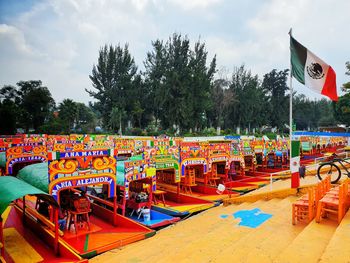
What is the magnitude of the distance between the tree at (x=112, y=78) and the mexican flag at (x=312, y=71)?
44.8 m

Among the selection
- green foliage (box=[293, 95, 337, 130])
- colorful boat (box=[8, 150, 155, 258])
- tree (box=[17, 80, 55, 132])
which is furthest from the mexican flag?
green foliage (box=[293, 95, 337, 130])

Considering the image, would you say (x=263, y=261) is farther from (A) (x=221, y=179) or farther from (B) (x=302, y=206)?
(A) (x=221, y=179)

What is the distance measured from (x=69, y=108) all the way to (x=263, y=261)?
4923 centimetres

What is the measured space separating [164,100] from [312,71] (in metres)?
35.9

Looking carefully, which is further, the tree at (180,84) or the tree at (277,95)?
the tree at (277,95)

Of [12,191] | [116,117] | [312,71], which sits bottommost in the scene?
[12,191]

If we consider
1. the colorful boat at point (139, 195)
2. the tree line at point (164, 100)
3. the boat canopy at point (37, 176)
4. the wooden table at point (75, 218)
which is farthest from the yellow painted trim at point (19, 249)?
the tree line at point (164, 100)

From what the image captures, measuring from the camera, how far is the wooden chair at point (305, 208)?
6.91 m

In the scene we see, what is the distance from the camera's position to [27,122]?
153 ft

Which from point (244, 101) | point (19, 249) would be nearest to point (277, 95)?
point (244, 101)

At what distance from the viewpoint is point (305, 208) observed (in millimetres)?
7250

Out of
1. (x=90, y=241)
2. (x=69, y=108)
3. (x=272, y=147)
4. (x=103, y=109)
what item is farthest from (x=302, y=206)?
(x=103, y=109)

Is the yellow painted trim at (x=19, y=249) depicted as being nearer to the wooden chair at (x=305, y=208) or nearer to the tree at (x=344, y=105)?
the wooden chair at (x=305, y=208)

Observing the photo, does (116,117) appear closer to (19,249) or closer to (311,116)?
(19,249)
